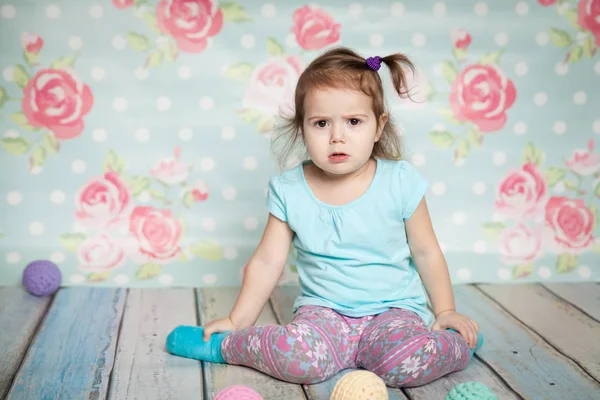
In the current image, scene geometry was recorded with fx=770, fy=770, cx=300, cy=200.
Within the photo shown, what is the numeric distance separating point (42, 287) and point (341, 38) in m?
0.86

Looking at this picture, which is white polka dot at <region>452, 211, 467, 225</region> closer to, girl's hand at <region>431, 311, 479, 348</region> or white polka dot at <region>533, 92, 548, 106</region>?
white polka dot at <region>533, 92, 548, 106</region>

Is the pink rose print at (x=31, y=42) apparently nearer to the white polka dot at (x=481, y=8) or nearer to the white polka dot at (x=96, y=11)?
the white polka dot at (x=96, y=11)

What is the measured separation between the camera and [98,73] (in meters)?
1.69

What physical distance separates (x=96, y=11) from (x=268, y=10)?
0.37 meters

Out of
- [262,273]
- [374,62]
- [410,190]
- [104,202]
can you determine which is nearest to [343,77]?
[374,62]

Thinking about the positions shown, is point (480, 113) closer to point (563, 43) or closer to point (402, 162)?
point (563, 43)

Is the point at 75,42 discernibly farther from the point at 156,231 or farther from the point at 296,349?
the point at 296,349

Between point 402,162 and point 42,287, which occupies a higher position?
point 402,162

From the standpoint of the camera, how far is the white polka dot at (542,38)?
180 cm

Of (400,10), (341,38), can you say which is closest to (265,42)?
(341,38)

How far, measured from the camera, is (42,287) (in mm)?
1650

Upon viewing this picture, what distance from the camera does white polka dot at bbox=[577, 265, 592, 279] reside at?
1.89 metres

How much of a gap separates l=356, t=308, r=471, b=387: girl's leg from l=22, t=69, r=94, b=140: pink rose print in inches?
32.4

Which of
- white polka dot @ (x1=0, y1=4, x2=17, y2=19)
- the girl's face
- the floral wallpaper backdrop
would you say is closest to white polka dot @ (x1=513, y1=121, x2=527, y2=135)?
the floral wallpaper backdrop
